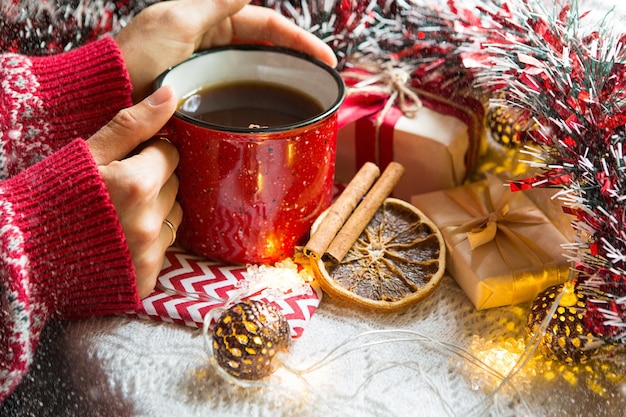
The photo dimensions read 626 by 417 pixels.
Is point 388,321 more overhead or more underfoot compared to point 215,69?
more underfoot

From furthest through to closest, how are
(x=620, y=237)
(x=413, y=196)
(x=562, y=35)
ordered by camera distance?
(x=413, y=196) → (x=562, y=35) → (x=620, y=237)

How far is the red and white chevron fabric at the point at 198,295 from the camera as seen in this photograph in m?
0.63

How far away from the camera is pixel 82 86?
680 mm

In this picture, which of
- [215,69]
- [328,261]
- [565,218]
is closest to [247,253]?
[328,261]

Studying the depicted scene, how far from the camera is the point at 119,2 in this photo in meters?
Result: 0.80

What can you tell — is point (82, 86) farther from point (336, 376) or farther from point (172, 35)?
point (336, 376)

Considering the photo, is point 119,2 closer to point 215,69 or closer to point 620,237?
point 215,69

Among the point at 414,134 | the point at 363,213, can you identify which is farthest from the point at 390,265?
the point at 414,134

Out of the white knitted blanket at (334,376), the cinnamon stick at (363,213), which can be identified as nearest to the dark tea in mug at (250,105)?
the cinnamon stick at (363,213)

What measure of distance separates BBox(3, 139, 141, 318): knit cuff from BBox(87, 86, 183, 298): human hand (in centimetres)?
2

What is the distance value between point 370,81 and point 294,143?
230mm

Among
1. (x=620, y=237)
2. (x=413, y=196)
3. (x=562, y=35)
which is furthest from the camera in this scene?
(x=413, y=196)

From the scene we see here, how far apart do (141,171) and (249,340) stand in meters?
0.18

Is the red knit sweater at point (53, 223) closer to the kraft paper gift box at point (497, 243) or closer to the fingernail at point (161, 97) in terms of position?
the fingernail at point (161, 97)
